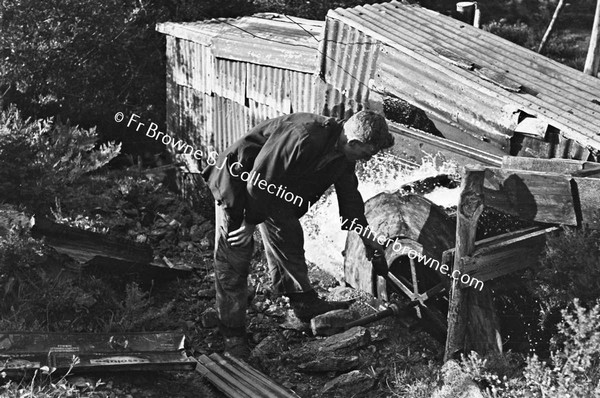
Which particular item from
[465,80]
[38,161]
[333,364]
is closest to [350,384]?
[333,364]

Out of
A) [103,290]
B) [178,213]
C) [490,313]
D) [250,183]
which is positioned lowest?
[178,213]

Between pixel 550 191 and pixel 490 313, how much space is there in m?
1.17

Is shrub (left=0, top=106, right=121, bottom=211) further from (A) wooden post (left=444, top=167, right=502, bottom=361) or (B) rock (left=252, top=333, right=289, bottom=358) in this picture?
(A) wooden post (left=444, top=167, right=502, bottom=361)

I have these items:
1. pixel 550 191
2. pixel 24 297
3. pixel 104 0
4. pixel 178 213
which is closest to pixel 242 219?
pixel 24 297

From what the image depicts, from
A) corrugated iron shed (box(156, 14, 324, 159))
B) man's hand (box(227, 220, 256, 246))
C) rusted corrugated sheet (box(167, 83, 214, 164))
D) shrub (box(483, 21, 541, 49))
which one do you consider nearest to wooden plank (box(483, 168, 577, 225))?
man's hand (box(227, 220, 256, 246))

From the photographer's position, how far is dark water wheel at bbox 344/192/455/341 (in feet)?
22.8

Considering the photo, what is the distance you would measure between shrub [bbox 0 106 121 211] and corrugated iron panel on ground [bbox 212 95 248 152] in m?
1.42

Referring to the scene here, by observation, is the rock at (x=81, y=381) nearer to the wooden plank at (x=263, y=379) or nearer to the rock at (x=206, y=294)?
the wooden plank at (x=263, y=379)

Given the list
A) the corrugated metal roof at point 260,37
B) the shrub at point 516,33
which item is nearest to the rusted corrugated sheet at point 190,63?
the corrugated metal roof at point 260,37

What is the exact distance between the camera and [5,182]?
26.6 ft

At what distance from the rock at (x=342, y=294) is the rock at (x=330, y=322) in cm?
49

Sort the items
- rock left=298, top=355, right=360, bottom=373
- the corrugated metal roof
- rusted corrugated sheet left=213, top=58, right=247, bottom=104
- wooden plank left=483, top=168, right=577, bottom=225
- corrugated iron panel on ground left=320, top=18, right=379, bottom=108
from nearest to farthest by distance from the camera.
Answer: wooden plank left=483, top=168, right=577, bottom=225 → rock left=298, top=355, right=360, bottom=373 → corrugated iron panel on ground left=320, top=18, right=379, bottom=108 → the corrugated metal roof → rusted corrugated sheet left=213, top=58, right=247, bottom=104

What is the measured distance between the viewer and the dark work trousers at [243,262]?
6.88 metres

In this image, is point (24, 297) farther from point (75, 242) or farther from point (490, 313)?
point (490, 313)
